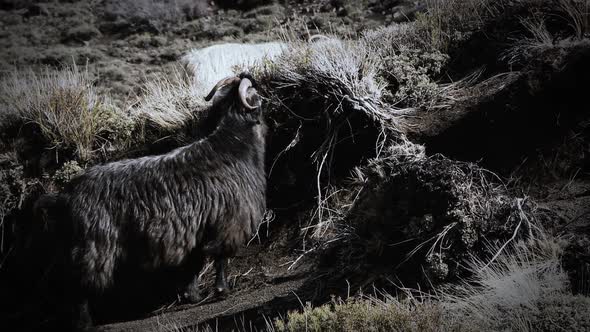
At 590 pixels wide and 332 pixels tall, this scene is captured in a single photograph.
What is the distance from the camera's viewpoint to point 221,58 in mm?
11555

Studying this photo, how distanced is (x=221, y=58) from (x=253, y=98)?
5597mm

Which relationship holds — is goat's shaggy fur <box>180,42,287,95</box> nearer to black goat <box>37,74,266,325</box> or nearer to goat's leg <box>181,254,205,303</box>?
black goat <box>37,74,266,325</box>

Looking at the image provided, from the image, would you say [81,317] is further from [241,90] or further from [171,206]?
[241,90]

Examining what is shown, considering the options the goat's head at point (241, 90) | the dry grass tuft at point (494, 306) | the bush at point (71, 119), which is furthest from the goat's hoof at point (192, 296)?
the bush at point (71, 119)

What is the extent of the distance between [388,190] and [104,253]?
10.2 feet

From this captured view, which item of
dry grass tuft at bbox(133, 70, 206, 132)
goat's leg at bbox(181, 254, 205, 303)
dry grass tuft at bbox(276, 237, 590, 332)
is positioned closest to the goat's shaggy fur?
dry grass tuft at bbox(133, 70, 206, 132)

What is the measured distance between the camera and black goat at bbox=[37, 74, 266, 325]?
5391 millimetres

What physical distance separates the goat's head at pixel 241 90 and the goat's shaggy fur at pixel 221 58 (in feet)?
9.26

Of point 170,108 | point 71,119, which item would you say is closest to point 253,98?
point 170,108

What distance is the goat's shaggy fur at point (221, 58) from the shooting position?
32.9 feet

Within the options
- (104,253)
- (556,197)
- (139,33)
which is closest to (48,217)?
(104,253)

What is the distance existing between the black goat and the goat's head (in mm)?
18

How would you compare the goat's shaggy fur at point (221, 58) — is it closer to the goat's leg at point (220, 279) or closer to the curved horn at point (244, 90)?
the curved horn at point (244, 90)

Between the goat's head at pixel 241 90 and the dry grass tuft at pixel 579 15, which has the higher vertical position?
the dry grass tuft at pixel 579 15
